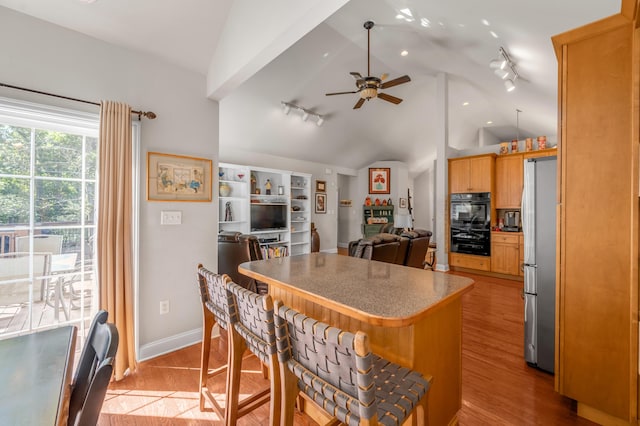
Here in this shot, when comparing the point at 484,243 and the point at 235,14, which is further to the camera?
the point at 484,243

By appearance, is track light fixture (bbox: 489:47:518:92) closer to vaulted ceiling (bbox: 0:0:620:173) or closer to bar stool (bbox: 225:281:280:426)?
vaulted ceiling (bbox: 0:0:620:173)

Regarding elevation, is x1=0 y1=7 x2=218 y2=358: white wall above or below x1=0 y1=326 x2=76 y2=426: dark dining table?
above

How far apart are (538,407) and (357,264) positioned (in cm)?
149

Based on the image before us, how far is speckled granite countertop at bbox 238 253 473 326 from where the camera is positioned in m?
1.08

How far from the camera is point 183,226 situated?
2660 mm

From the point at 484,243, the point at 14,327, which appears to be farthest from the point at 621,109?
the point at 484,243

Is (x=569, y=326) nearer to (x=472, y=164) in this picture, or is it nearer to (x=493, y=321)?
(x=493, y=321)

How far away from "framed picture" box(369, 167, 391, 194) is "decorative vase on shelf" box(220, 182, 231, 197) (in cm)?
481

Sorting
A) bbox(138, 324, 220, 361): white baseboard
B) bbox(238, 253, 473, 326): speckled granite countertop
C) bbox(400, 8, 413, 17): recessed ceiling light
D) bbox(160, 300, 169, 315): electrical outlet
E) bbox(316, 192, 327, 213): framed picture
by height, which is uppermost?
bbox(400, 8, 413, 17): recessed ceiling light

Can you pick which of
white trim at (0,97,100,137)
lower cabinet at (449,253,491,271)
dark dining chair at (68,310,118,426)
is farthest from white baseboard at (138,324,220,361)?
lower cabinet at (449,253,491,271)

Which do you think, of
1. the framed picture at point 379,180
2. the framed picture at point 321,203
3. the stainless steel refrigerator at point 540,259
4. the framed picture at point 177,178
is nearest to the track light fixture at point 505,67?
the stainless steel refrigerator at point 540,259

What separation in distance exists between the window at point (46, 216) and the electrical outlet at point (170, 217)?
50cm

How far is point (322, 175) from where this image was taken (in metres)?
8.32

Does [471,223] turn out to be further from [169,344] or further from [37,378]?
[37,378]
